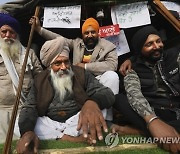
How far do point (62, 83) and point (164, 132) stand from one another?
1203 millimetres

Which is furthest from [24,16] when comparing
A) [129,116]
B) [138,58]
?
[129,116]

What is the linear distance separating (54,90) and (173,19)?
6.22ft

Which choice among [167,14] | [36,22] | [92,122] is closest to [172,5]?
[167,14]

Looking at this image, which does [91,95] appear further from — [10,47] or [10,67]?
[10,47]

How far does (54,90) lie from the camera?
125 inches

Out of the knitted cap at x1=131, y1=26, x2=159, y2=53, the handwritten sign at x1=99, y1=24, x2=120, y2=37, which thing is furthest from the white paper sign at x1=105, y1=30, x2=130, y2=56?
the knitted cap at x1=131, y1=26, x2=159, y2=53

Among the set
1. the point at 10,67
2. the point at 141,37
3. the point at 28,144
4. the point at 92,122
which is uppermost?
the point at 141,37

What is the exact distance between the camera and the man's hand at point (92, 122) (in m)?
2.53

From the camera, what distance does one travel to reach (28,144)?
2.52 m

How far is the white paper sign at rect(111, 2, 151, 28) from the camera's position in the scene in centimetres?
432

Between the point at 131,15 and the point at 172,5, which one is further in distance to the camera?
the point at 172,5

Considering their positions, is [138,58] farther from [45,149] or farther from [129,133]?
[45,149]

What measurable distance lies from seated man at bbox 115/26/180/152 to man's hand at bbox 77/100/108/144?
16.0 inches

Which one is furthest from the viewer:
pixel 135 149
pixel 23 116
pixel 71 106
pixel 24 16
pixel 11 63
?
pixel 24 16
